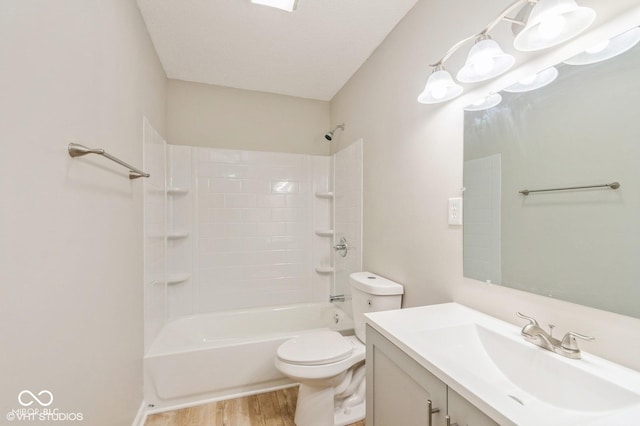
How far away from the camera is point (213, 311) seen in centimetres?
246

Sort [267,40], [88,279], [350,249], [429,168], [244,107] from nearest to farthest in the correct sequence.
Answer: [88,279]
[429,168]
[267,40]
[350,249]
[244,107]

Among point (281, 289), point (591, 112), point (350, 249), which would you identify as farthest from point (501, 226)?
point (281, 289)

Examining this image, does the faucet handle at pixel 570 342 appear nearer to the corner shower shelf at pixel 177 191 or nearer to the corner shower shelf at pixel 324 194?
the corner shower shelf at pixel 324 194

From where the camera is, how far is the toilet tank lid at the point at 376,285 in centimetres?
158

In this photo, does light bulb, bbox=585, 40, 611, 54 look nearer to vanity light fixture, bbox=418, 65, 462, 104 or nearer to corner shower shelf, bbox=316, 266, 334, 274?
vanity light fixture, bbox=418, 65, 462, 104

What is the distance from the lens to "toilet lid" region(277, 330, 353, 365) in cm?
152

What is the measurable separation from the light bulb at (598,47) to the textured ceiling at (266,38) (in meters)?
1.05

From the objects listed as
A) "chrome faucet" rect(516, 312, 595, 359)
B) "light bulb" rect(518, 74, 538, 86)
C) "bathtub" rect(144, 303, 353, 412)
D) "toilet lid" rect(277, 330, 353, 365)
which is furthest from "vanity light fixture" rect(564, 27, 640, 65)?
"bathtub" rect(144, 303, 353, 412)

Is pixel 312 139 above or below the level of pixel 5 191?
above

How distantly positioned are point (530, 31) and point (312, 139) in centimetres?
216

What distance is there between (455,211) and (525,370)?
2.16ft

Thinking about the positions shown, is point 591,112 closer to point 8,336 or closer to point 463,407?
point 463,407

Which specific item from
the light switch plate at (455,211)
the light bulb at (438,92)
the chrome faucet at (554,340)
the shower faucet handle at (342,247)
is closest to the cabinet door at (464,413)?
the chrome faucet at (554,340)

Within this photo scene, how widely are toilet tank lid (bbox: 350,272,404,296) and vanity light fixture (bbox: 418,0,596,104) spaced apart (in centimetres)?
110
